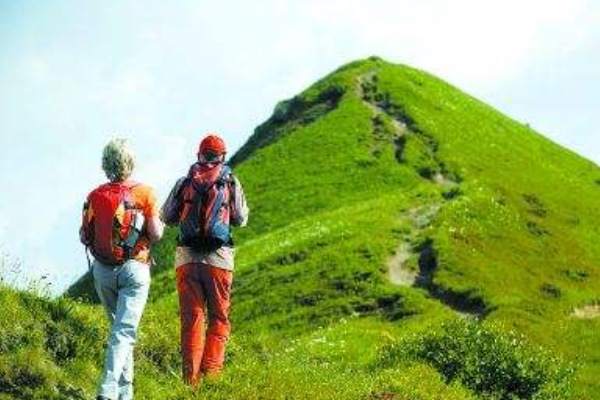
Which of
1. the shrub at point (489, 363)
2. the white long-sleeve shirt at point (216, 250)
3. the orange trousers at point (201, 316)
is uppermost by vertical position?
the white long-sleeve shirt at point (216, 250)

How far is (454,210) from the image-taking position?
48406 millimetres

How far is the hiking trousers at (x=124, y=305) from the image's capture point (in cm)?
1311

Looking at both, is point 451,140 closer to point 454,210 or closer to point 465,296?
point 454,210

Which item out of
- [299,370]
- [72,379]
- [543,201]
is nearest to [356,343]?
[299,370]

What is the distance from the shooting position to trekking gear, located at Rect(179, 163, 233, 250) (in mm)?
14453

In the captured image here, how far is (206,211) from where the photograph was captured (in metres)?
14.5

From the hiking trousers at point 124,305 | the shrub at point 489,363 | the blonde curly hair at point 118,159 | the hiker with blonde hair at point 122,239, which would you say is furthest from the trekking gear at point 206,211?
the shrub at point 489,363

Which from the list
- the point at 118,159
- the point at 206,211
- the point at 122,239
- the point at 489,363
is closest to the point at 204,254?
the point at 206,211

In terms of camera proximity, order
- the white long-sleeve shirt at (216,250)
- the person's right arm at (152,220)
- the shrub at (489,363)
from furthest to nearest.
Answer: the shrub at (489,363) → the white long-sleeve shirt at (216,250) → the person's right arm at (152,220)

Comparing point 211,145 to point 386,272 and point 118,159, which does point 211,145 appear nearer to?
point 118,159

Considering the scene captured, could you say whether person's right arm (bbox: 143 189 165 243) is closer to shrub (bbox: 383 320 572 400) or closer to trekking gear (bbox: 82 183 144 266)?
trekking gear (bbox: 82 183 144 266)

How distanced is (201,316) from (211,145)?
250 centimetres

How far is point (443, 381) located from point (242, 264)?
2807 cm

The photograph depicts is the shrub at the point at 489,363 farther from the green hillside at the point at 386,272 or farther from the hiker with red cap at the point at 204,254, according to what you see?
the hiker with red cap at the point at 204,254
